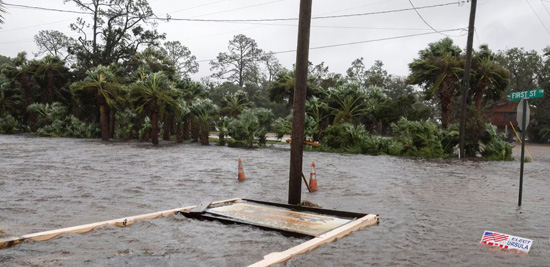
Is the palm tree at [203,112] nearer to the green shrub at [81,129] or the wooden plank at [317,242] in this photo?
the green shrub at [81,129]

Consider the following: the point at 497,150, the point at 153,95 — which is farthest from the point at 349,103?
the point at 153,95

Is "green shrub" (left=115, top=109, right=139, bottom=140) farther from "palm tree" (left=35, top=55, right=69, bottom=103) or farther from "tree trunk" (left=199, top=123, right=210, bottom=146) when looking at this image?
"palm tree" (left=35, top=55, right=69, bottom=103)

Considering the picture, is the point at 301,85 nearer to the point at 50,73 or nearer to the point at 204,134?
the point at 204,134

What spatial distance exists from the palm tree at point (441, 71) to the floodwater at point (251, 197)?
11384 mm

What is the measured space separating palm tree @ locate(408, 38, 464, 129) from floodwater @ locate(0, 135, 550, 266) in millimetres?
11384

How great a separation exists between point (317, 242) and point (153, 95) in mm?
27121

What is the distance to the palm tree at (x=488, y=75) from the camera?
29.0m

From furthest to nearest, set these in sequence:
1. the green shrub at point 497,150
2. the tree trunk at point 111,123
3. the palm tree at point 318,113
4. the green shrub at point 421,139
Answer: the tree trunk at point 111,123
the palm tree at point 318,113
the green shrub at point 421,139
the green shrub at point 497,150

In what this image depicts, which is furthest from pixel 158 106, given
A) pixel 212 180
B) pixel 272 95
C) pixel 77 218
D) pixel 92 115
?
pixel 77 218

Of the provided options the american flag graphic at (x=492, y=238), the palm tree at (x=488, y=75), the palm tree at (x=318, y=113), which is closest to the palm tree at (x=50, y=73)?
the palm tree at (x=318, y=113)

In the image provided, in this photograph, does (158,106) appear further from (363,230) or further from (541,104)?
(541,104)

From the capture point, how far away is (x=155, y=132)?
32281 millimetres

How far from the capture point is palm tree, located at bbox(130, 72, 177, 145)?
3109cm

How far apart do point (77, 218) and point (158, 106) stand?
2441 centimetres
